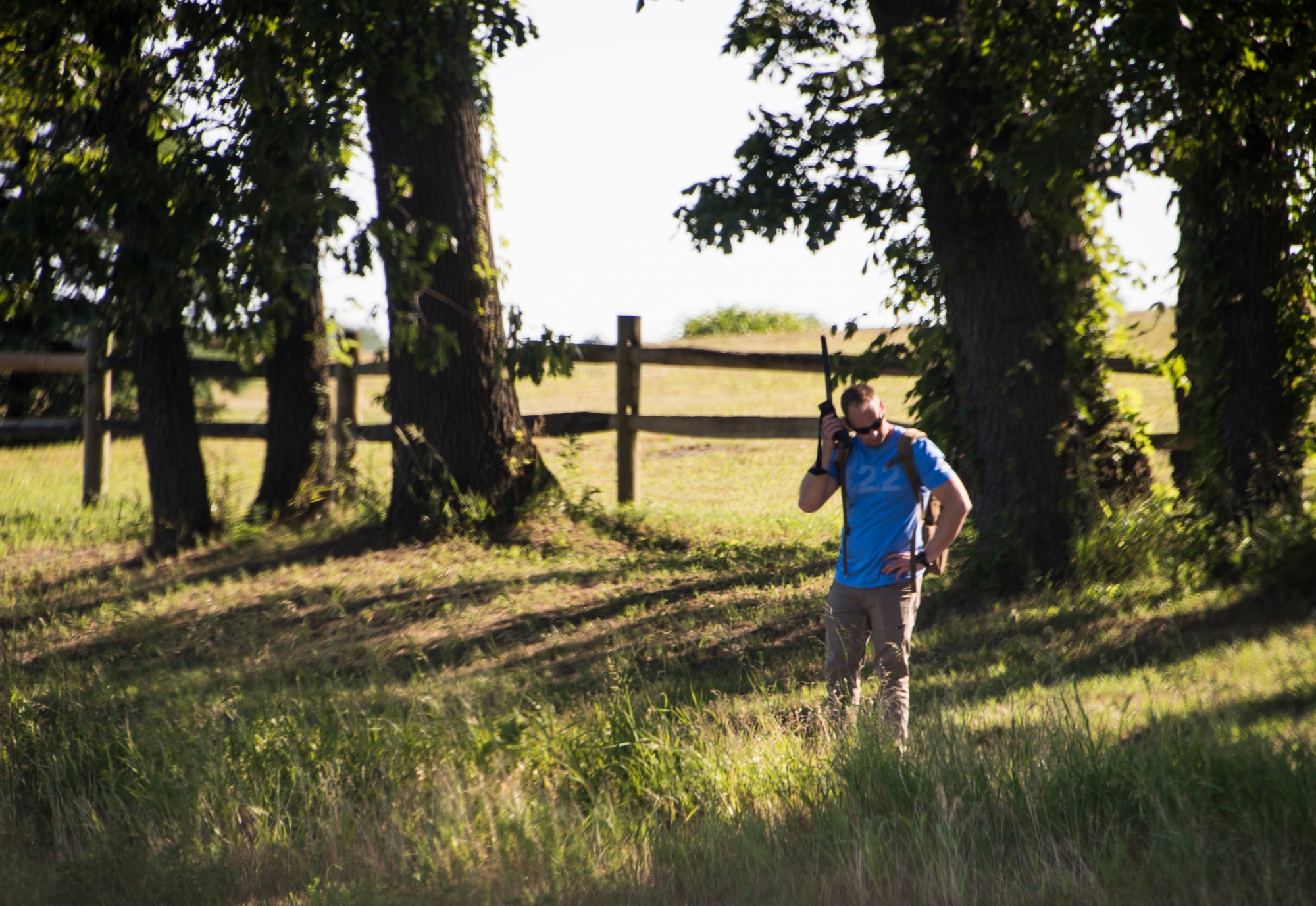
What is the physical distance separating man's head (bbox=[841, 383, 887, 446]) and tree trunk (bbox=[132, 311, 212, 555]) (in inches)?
308

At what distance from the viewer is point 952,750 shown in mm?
4812

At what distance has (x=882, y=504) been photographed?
577cm

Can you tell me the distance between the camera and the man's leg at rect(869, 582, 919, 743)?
569cm

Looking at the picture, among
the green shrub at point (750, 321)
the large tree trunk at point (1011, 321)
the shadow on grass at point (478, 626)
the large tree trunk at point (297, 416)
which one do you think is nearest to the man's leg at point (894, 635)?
the shadow on grass at point (478, 626)

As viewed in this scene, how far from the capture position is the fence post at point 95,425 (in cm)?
1434

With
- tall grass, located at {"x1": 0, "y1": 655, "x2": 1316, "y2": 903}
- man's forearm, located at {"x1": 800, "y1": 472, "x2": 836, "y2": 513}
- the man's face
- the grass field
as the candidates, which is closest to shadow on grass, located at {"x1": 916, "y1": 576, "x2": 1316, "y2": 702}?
the grass field

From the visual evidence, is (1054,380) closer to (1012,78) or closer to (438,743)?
(1012,78)

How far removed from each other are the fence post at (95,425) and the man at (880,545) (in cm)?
1117

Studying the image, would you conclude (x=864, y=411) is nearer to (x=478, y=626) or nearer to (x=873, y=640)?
(x=873, y=640)

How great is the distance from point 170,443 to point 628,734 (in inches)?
301

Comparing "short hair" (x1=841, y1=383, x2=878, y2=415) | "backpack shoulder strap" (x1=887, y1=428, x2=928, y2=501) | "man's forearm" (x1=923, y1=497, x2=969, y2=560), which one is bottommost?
"man's forearm" (x1=923, y1=497, x2=969, y2=560)

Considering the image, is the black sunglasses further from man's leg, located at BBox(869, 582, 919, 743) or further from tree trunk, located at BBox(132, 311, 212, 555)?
tree trunk, located at BBox(132, 311, 212, 555)

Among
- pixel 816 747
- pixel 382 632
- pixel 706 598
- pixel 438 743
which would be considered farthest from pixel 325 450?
pixel 816 747

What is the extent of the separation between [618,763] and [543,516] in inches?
221
